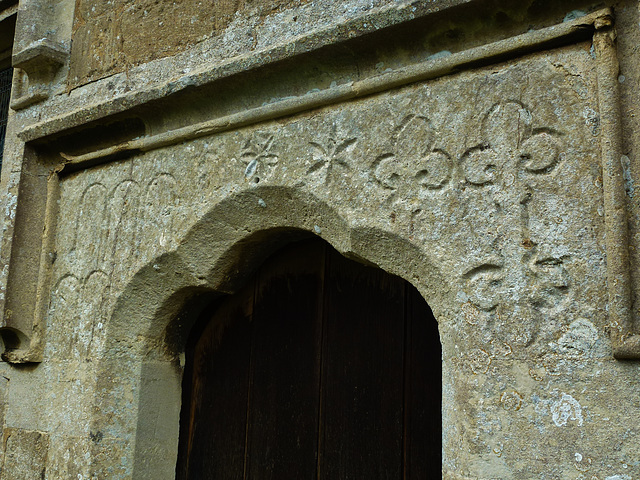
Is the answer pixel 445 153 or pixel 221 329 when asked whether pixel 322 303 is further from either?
pixel 445 153

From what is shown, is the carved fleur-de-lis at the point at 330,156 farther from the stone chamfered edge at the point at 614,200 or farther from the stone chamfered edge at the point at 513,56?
the stone chamfered edge at the point at 614,200

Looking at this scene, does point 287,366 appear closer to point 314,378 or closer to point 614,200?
point 314,378

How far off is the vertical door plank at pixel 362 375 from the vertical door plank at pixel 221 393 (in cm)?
30

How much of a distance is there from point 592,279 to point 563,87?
41 cm

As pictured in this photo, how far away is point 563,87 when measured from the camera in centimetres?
138

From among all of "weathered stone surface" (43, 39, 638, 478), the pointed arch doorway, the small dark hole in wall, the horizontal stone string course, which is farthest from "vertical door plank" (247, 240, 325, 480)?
the small dark hole in wall

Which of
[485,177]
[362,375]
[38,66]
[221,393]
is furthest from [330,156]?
[38,66]

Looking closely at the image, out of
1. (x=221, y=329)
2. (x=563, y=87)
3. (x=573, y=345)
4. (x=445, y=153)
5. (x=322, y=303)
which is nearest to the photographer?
(x=573, y=345)

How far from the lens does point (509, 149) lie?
1.42 meters

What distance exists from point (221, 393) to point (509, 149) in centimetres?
119

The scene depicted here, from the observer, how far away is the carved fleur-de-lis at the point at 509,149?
54.3 inches

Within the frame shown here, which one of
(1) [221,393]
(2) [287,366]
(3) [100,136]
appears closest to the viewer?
(2) [287,366]


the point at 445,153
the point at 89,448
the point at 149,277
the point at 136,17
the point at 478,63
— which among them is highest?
the point at 136,17

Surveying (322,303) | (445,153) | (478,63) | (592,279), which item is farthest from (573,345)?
(322,303)
